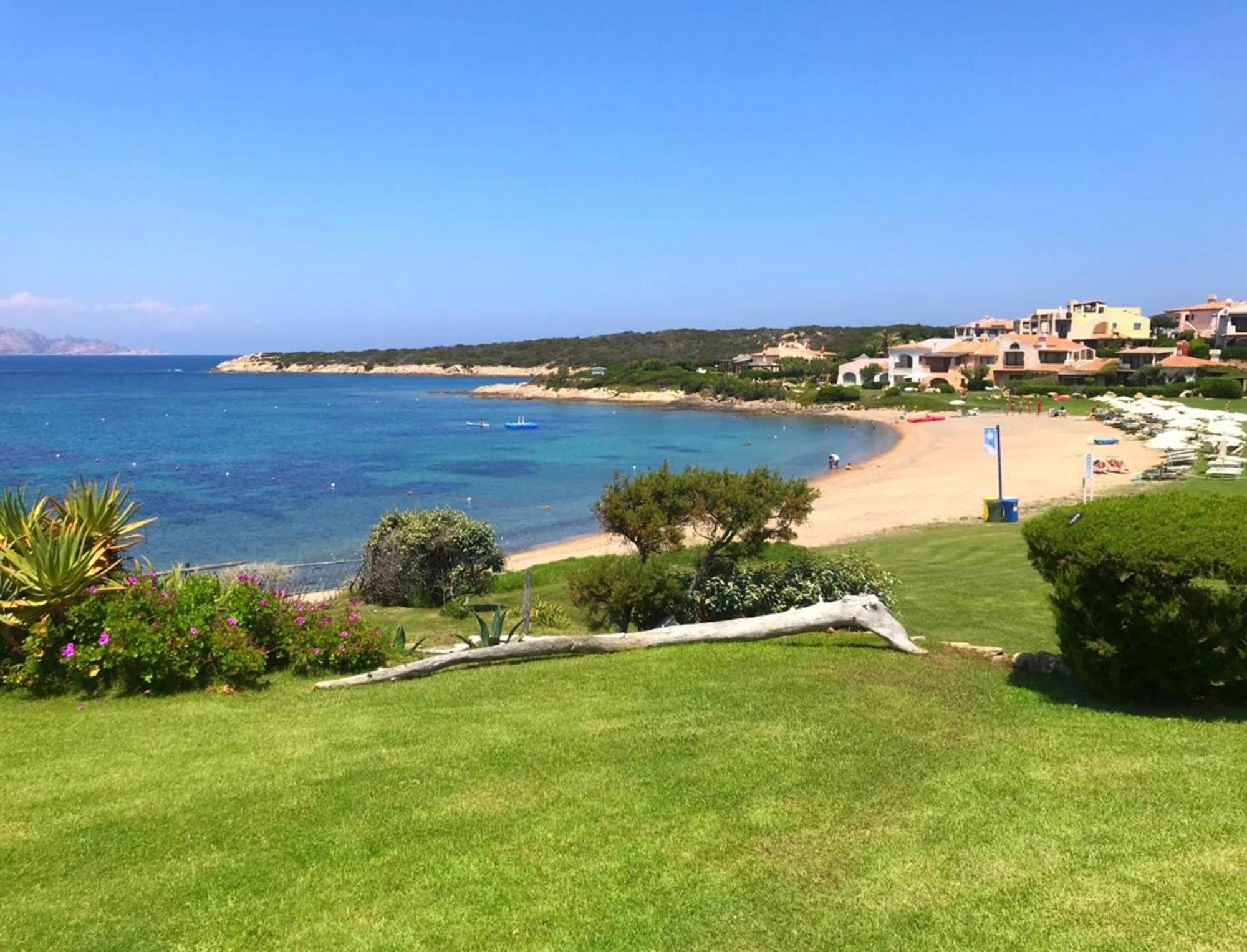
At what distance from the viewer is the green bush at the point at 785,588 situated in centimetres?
1422

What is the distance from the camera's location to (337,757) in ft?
22.4

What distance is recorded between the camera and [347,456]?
208ft

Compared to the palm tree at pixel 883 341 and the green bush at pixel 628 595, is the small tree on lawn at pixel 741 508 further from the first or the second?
the palm tree at pixel 883 341

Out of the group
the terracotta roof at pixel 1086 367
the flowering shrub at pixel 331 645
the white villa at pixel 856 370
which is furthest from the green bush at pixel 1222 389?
the flowering shrub at pixel 331 645

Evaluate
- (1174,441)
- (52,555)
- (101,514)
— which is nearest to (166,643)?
(52,555)

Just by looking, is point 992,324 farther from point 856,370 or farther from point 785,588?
point 785,588

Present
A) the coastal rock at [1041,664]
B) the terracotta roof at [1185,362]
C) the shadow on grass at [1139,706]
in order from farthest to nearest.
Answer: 1. the terracotta roof at [1185,362]
2. the coastal rock at [1041,664]
3. the shadow on grass at [1139,706]

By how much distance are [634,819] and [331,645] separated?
5.48m

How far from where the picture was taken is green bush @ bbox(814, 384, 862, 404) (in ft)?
321

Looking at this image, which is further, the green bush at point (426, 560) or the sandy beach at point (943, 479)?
the sandy beach at point (943, 479)

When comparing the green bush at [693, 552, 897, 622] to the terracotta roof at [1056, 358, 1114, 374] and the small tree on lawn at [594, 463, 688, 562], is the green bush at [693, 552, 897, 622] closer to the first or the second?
the small tree on lawn at [594, 463, 688, 562]

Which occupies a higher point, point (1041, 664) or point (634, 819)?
point (634, 819)

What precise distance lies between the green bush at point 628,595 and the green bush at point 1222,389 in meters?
71.5

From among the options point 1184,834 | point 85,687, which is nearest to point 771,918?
point 1184,834
